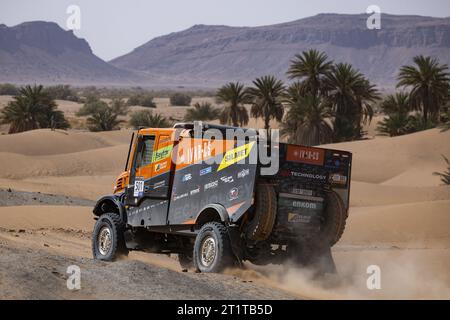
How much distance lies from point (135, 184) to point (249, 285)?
424cm

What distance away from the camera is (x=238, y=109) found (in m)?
57.0

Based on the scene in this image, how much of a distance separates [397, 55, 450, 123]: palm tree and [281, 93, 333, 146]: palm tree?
826 cm

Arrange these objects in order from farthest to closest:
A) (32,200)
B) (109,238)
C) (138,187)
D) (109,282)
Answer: (32,200) → (109,238) → (138,187) → (109,282)

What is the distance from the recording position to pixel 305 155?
13.1 metres

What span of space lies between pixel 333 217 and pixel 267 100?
4371 centimetres

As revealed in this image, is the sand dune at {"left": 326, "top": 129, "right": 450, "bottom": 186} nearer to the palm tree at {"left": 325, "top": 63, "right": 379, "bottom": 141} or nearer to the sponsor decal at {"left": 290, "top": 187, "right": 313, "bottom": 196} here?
the palm tree at {"left": 325, "top": 63, "right": 379, "bottom": 141}

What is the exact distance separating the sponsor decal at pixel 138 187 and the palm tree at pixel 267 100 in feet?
136

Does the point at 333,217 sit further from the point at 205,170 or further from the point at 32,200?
the point at 32,200

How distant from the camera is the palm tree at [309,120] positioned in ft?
164

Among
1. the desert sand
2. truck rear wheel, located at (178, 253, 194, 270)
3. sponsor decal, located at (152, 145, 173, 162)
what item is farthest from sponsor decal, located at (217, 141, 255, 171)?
truck rear wheel, located at (178, 253, 194, 270)

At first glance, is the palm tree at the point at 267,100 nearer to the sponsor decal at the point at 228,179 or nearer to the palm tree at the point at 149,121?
the palm tree at the point at 149,121

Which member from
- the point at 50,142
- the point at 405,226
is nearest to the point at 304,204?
the point at 405,226

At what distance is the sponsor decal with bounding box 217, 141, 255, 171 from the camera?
12445 millimetres
